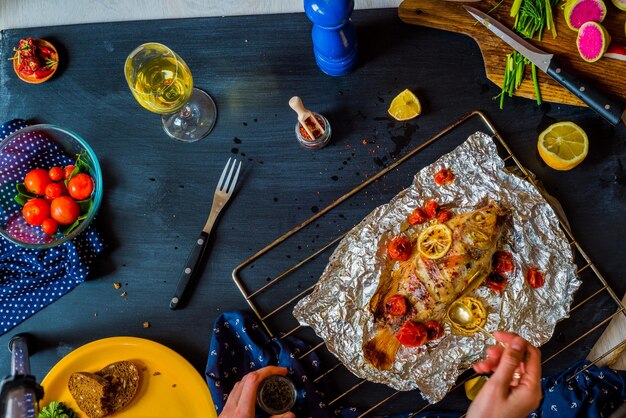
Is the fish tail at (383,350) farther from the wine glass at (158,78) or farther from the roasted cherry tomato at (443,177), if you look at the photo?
the wine glass at (158,78)

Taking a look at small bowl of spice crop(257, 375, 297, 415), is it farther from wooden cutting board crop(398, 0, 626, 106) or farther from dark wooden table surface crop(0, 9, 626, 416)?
wooden cutting board crop(398, 0, 626, 106)

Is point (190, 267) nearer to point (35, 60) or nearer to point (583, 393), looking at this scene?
point (35, 60)

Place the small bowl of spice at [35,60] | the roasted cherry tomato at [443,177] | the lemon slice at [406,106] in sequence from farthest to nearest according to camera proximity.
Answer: the small bowl of spice at [35,60] < the lemon slice at [406,106] < the roasted cherry tomato at [443,177]

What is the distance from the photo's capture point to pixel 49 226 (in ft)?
9.37

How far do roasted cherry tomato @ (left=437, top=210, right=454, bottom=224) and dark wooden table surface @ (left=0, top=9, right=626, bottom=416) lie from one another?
26 centimetres

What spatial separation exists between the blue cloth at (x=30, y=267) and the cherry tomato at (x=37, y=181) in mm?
74

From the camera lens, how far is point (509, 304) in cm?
272

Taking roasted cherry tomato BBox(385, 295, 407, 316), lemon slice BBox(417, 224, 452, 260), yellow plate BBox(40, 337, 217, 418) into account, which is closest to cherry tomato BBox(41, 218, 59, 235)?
yellow plate BBox(40, 337, 217, 418)

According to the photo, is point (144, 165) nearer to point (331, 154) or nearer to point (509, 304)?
point (331, 154)

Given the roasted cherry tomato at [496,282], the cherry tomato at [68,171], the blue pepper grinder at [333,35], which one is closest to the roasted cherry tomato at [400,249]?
the roasted cherry tomato at [496,282]

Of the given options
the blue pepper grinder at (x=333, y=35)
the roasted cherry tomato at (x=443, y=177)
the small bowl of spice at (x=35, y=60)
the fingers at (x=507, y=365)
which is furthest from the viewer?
the small bowl of spice at (x=35, y=60)

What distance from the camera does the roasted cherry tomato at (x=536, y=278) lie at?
269cm

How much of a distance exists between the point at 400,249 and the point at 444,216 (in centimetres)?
25

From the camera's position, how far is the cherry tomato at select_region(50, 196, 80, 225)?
2.85m
